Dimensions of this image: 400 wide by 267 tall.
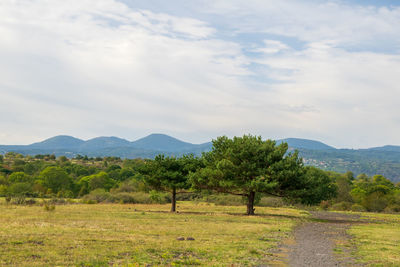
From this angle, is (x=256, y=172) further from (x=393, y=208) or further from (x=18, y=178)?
(x=18, y=178)

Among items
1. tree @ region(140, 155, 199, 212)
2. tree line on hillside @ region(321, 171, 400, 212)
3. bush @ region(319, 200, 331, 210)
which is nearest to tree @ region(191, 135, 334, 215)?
tree @ region(140, 155, 199, 212)

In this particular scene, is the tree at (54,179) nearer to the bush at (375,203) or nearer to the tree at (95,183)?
the tree at (95,183)

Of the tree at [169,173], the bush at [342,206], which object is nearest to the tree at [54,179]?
the tree at [169,173]

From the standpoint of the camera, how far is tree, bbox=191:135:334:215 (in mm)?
33781

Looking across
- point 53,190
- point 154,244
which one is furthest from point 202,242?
point 53,190

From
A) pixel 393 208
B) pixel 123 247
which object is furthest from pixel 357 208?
pixel 123 247

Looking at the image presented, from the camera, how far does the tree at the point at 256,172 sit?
33.8 metres

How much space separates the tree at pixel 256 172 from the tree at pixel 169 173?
9.34 feet

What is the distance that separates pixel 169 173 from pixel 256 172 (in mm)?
9600

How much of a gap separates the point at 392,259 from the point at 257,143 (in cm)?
2266

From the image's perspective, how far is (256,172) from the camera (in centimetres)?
3422

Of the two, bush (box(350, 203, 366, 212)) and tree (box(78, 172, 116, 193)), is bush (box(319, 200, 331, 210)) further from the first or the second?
tree (box(78, 172, 116, 193))

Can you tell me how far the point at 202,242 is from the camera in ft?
54.0

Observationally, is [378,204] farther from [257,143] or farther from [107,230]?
[107,230]
